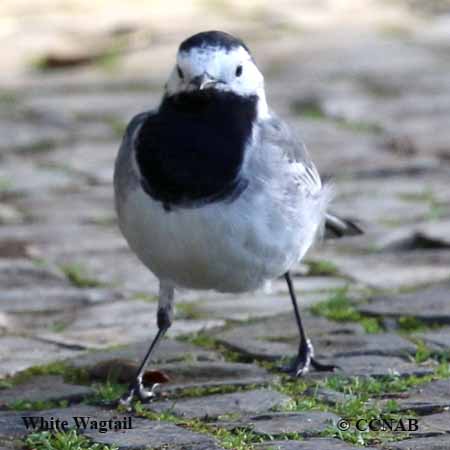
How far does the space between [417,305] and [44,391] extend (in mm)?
1633

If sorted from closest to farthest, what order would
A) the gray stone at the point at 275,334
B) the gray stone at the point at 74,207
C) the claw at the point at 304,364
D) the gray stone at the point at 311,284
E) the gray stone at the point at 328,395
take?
1. the gray stone at the point at 328,395
2. the claw at the point at 304,364
3. the gray stone at the point at 275,334
4. the gray stone at the point at 311,284
5. the gray stone at the point at 74,207

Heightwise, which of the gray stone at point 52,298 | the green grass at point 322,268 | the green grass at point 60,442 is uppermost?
the green grass at point 60,442

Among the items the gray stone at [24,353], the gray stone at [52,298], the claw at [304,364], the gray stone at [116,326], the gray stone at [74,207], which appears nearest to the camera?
the claw at [304,364]

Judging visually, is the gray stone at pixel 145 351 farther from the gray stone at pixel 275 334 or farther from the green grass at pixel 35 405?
the green grass at pixel 35 405

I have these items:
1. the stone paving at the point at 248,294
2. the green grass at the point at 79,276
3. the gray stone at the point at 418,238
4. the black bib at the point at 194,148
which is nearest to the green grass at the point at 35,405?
the stone paving at the point at 248,294

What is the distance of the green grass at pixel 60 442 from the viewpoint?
402 cm

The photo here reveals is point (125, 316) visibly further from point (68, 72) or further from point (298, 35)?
point (298, 35)

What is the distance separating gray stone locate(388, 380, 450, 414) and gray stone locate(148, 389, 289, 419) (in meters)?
0.38

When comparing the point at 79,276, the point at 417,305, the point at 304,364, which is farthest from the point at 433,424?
the point at 79,276

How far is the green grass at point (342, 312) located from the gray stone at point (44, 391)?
1203mm

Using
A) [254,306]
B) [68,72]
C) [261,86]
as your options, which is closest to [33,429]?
[261,86]

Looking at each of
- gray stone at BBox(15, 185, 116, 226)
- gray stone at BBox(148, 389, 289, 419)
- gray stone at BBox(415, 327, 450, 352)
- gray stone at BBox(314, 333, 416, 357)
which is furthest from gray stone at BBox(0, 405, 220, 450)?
gray stone at BBox(15, 185, 116, 226)

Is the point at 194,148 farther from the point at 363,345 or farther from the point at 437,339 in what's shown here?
the point at 437,339

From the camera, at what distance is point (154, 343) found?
4973 millimetres
